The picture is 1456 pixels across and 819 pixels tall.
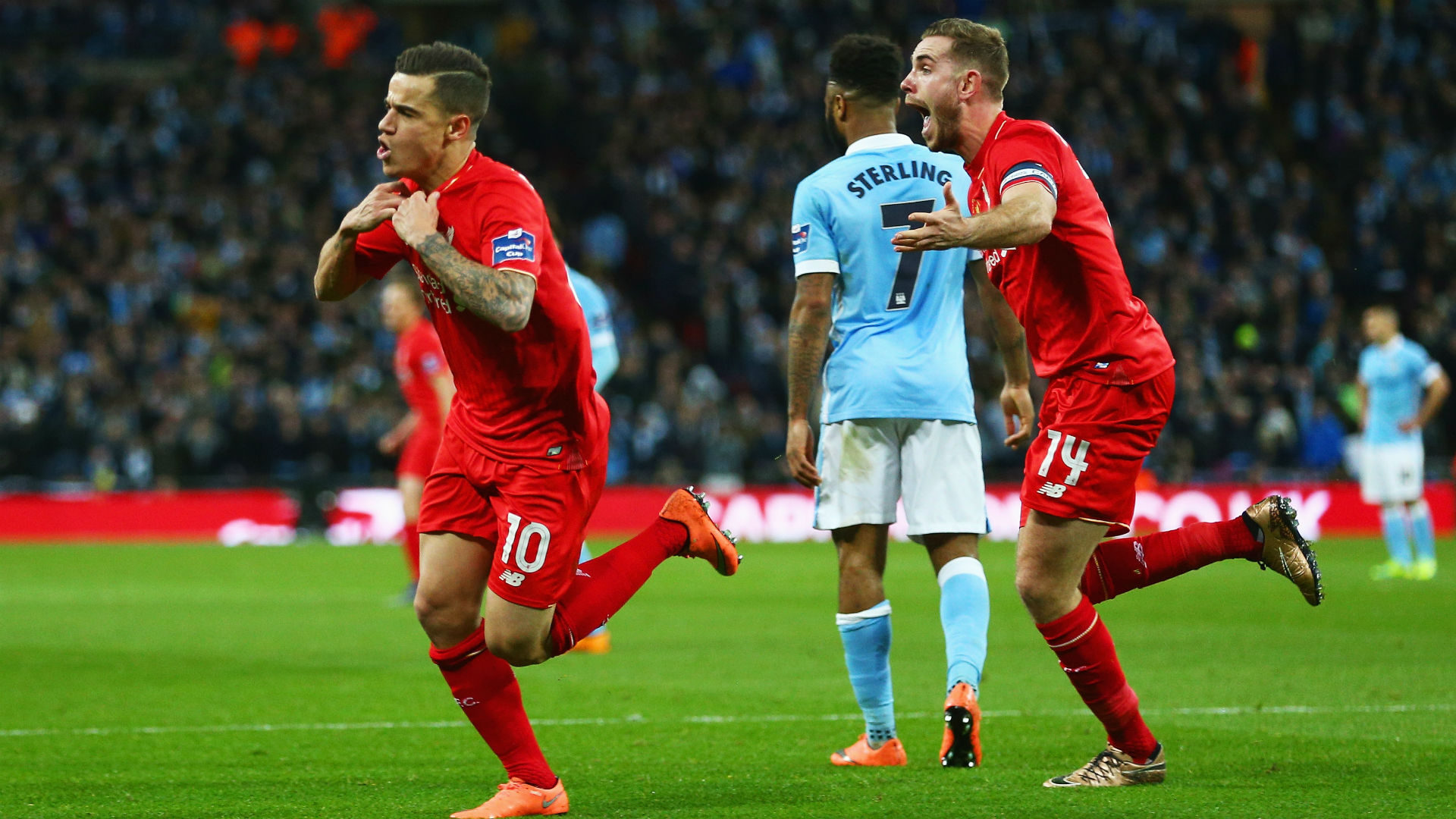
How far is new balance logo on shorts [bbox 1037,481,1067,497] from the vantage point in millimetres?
5191

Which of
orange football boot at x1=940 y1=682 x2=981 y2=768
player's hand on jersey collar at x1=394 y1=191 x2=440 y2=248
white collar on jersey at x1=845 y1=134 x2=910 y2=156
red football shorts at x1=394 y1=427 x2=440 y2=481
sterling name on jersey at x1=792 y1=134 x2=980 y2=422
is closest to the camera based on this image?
player's hand on jersey collar at x1=394 y1=191 x2=440 y2=248

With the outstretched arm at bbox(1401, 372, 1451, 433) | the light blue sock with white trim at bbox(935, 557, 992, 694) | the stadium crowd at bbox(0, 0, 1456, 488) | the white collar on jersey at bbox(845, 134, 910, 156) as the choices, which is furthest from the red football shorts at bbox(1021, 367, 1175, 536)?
the stadium crowd at bbox(0, 0, 1456, 488)

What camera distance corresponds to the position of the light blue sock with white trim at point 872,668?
5840 millimetres

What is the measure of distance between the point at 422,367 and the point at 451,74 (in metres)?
7.19

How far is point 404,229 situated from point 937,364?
206 cm

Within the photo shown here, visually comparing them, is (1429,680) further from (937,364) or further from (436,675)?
(436,675)

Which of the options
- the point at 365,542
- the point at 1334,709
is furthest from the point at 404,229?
the point at 365,542

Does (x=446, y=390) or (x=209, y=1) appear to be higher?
(x=209, y=1)

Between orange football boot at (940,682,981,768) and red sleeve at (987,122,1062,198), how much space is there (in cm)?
160

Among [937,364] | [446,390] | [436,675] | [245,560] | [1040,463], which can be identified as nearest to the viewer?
[1040,463]

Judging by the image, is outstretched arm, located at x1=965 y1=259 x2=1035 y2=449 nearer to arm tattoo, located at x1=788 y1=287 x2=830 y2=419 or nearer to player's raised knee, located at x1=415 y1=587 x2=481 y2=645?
arm tattoo, located at x1=788 y1=287 x2=830 y2=419

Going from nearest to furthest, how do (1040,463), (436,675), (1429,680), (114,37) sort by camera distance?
(1040,463), (1429,680), (436,675), (114,37)

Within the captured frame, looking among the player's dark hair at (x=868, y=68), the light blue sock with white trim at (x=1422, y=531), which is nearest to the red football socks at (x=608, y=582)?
the player's dark hair at (x=868, y=68)

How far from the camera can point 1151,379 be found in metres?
5.25
